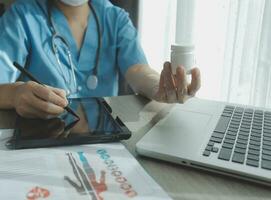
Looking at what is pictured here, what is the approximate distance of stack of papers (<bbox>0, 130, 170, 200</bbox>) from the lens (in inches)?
16.3

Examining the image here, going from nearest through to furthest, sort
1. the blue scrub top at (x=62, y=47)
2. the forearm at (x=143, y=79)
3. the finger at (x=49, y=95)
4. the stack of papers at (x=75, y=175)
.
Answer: the stack of papers at (x=75, y=175) → the finger at (x=49, y=95) → the forearm at (x=143, y=79) → the blue scrub top at (x=62, y=47)

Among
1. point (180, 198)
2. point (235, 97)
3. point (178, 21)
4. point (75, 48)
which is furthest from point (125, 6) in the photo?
point (180, 198)

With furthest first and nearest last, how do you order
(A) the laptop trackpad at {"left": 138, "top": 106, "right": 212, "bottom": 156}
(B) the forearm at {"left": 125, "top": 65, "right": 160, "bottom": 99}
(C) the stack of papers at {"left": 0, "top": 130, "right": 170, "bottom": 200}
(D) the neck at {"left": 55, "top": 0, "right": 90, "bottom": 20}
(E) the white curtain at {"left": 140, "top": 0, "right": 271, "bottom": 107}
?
1. (E) the white curtain at {"left": 140, "top": 0, "right": 271, "bottom": 107}
2. (D) the neck at {"left": 55, "top": 0, "right": 90, "bottom": 20}
3. (B) the forearm at {"left": 125, "top": 65, "right": 160, "bottom": 99}
4. (A) the laptop trackpad at {"left": 138, "top": 106, "right": 212, "bottom": 156}
5. (C) the stack of papers at {"left": 0, "top": 130, "right": 170, "bottom": 200}

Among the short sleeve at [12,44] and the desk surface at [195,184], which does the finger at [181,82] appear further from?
the short sleeve at [12,44]

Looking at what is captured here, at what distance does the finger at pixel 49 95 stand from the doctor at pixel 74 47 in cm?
22

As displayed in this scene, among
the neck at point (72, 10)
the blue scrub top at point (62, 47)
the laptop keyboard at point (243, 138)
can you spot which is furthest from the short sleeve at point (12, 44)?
the laptop keyboard at point (243, 138)

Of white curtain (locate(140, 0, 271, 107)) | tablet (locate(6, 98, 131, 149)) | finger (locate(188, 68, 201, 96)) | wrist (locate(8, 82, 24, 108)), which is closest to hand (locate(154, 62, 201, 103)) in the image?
finger (locate(188, 68, 201, 96))

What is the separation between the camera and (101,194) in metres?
0.41

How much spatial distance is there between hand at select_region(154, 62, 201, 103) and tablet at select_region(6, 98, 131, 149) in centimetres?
13

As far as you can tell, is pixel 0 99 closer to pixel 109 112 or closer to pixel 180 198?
pixel 109 112

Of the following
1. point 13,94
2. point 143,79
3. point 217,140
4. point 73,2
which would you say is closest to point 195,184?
point 217,140

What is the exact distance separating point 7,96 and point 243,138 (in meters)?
0.49

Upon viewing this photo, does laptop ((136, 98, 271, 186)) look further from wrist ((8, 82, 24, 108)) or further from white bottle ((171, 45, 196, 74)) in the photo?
wrist ((8, 82, 24, 108))

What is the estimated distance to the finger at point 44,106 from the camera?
64 cm
